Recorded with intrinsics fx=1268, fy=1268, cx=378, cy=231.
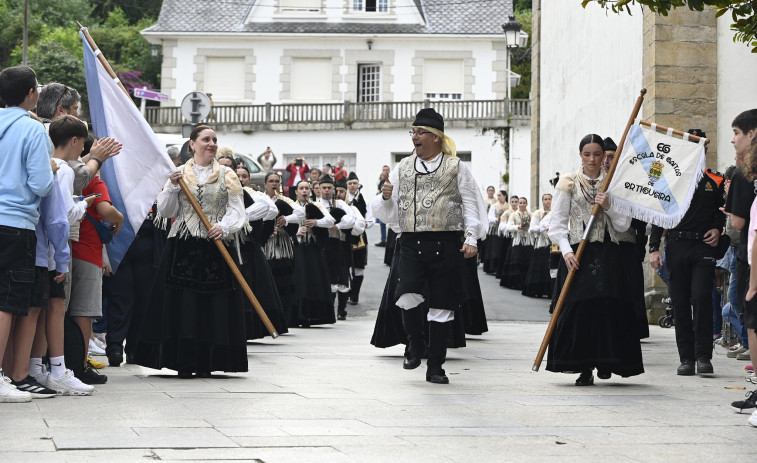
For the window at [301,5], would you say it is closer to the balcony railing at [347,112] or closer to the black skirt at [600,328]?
the balcony railing at [347,112]

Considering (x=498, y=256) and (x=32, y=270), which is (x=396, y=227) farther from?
(x=498, y=256)

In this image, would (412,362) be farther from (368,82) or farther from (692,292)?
(368,82)

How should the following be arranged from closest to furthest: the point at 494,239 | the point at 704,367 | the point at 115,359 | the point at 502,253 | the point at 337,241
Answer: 1. the point at 704,367
2. the point at 115,359
3. the point at 337,241
4. the point at 502,253
5. the point at 494,239

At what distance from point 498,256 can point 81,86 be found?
36465 millimetres

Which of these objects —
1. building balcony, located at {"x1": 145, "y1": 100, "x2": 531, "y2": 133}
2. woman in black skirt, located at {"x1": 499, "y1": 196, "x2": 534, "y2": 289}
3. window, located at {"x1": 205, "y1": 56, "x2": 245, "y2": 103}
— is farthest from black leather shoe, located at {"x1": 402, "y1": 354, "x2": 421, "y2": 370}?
window, located at {"x1": 205, "y1": 56, "x2": 245, "y2": 103}

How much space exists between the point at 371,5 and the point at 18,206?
45236 mm

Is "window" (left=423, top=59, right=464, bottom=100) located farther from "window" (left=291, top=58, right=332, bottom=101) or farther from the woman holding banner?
the woman holding banner

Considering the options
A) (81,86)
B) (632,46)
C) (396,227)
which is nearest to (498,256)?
(632,46)

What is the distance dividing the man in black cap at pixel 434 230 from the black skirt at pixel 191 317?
1.30m

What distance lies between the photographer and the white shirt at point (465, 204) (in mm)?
9531

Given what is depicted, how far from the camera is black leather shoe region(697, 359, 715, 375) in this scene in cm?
1045

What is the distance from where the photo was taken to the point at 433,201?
9.57m

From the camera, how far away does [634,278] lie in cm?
956

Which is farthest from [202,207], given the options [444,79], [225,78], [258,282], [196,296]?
[225,78]
